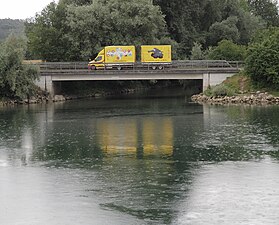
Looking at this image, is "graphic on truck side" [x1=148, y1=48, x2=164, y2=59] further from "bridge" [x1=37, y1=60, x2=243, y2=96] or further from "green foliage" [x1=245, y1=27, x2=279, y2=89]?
"green foliage" [x1=245, y1=27, x2=279, y2=89]

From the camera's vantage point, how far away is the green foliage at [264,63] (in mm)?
63500

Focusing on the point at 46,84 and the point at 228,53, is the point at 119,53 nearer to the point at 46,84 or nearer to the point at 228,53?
the point at 46,84

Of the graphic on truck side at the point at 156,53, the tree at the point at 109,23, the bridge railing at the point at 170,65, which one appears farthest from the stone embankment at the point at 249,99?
the tree at the point at 109,23

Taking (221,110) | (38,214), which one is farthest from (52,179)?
(221,110)

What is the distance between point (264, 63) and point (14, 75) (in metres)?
28.2

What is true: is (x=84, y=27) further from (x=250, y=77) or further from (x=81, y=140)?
(x=81, y=140)

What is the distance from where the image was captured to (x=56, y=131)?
4244cm

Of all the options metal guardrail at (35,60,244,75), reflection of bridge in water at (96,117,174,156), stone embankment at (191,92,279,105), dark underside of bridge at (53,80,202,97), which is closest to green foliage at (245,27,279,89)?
stone embankment at (191,92,279,105)

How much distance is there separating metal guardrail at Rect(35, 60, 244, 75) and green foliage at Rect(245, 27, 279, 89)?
5.39 meters

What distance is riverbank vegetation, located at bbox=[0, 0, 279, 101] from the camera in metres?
65.6

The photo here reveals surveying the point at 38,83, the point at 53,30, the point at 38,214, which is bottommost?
the point at 38,214

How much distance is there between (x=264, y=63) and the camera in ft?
210

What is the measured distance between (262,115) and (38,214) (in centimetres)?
3232

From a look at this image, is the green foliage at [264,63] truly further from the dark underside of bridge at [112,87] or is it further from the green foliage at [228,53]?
the dark underside of bridge at [112,87]
